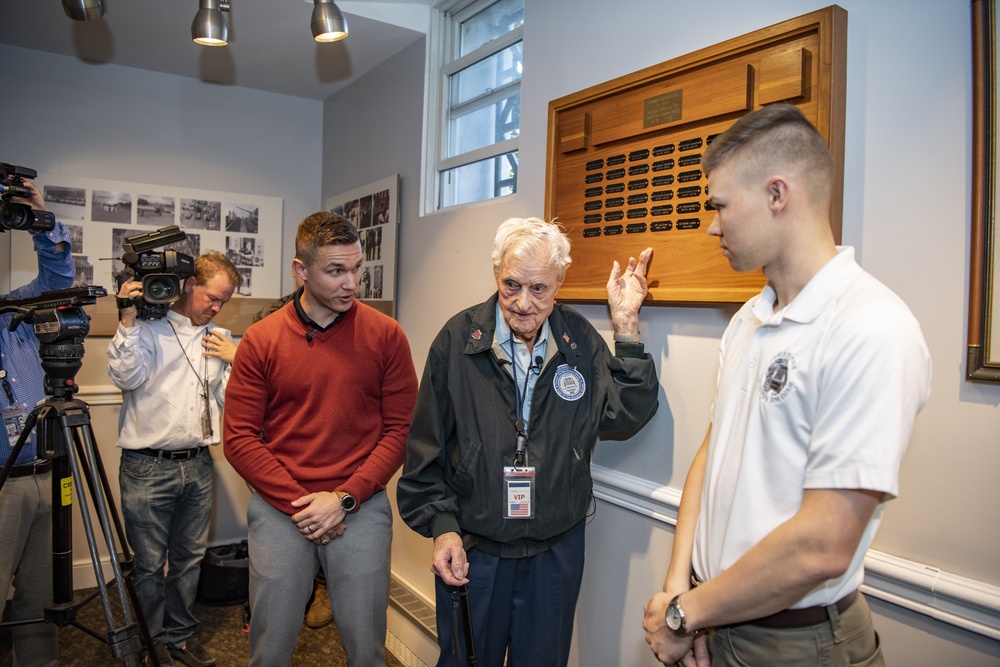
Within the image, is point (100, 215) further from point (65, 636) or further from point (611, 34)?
point (611, 34)

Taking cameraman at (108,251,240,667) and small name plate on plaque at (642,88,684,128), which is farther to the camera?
cameraman at (108,251,240,667)

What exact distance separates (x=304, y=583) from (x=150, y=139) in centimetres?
301

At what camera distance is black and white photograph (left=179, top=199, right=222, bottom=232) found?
387cm

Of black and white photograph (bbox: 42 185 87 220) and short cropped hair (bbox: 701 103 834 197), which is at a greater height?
black and white photograph (bbox: 42 185 87 220)

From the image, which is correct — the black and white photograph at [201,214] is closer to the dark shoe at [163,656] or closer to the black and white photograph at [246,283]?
the black and white photograph at [246,283]

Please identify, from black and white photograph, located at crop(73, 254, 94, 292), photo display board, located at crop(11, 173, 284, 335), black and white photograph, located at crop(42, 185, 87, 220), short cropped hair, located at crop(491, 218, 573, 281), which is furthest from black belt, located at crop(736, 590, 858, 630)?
black and white photograph, located at crop(42, 185, 87, 220)

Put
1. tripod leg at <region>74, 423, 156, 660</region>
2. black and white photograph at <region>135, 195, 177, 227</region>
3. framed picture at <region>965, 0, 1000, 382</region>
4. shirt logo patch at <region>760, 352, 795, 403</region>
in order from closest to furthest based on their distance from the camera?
shirt logo patch at <region>760, 352, 795, 403</region>
framed picture at <region>965, 0, 1000, 382</region>
tripod leg at <region>74, 423, 156, 660</region>
black and white photograph at <region>135, 195, 177, 227</region>

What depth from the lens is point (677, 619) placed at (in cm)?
115

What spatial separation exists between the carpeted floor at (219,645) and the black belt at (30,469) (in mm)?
1050

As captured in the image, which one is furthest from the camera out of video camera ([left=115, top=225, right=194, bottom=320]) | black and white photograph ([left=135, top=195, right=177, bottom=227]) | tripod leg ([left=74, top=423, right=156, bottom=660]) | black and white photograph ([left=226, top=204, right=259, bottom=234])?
black and white photograph ([left=226, top=204, right=259, bottom=234])

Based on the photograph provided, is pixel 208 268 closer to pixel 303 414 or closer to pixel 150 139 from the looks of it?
pixel 303 414

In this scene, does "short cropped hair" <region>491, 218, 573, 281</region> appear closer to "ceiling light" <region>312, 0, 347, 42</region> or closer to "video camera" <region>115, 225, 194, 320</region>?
"video camera" <region>115, 225, 194, 320</region>

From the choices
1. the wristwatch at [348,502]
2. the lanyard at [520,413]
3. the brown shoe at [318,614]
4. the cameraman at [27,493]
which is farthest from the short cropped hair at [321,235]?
the brown shoe at [318,614]

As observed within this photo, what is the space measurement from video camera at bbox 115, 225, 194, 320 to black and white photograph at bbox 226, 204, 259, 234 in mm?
1708
